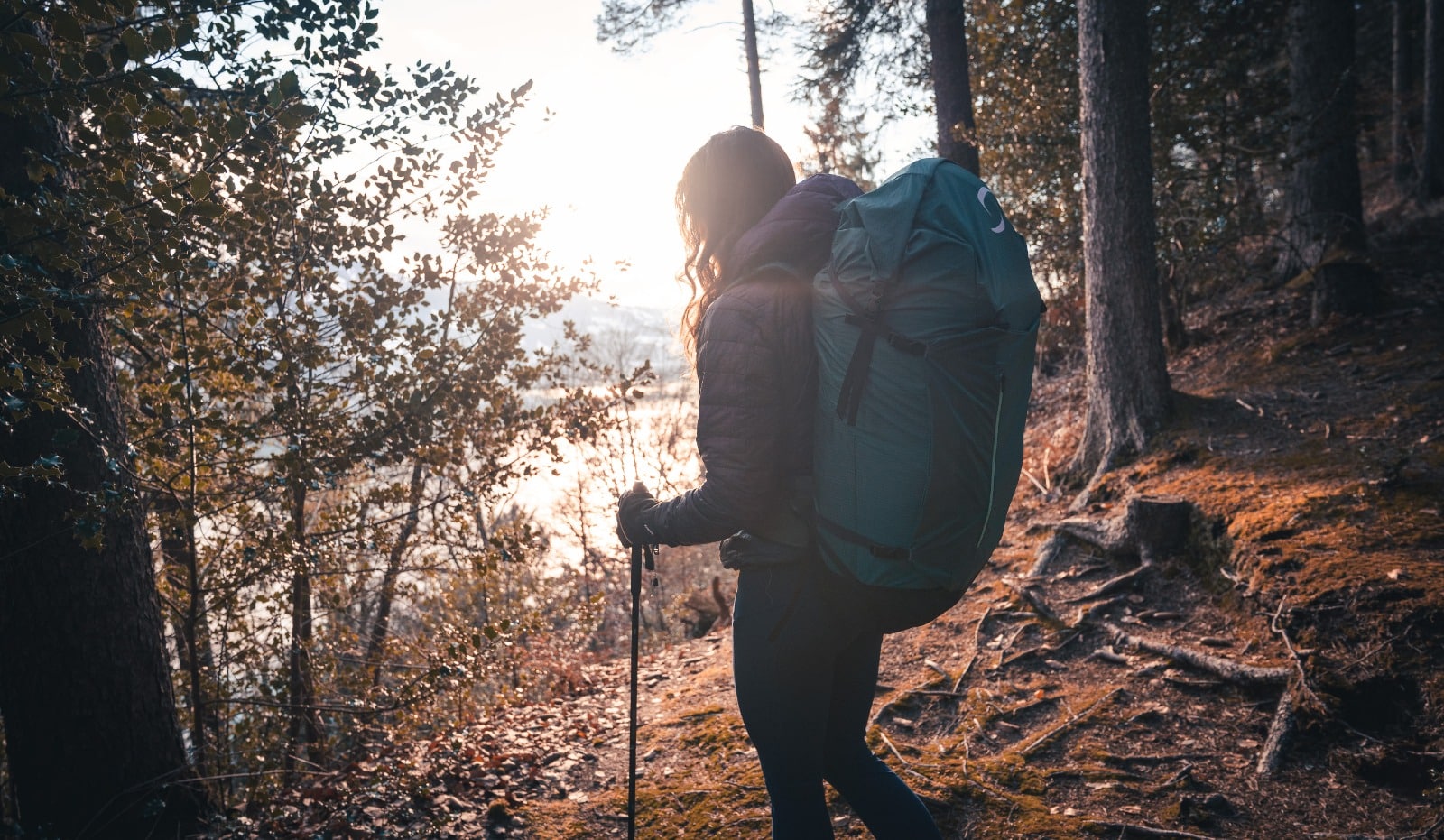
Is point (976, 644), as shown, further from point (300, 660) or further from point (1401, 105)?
point (1401, 105)

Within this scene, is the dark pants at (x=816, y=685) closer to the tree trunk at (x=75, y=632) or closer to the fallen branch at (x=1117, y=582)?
the tree trunk at (x=75, y=632)

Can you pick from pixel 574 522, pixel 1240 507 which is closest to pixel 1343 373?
pixel 1240 507

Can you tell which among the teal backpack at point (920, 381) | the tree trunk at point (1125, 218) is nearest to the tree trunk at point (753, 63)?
the tree trunk at point (1125, 218)

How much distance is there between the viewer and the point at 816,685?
1850 millimetres

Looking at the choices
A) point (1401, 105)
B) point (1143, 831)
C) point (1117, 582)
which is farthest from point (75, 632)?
point (1401, 105)

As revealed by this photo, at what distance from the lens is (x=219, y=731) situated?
5105 mm

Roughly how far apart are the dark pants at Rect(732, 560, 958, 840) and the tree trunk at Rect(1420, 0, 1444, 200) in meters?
13.4

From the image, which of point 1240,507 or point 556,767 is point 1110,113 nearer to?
point 1240,507

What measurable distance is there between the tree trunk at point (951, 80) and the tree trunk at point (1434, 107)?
305 inches

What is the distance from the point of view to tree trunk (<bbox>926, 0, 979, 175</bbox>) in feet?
25.6

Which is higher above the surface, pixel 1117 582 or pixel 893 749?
pixel 1117 582

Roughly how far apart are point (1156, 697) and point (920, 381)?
3.10m

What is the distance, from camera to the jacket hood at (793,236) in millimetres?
1771

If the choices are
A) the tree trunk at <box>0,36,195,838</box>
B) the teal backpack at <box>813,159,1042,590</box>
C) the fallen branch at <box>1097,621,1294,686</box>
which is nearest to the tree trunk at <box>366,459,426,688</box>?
the tree trunk at <box>0,36,195,838</box>
